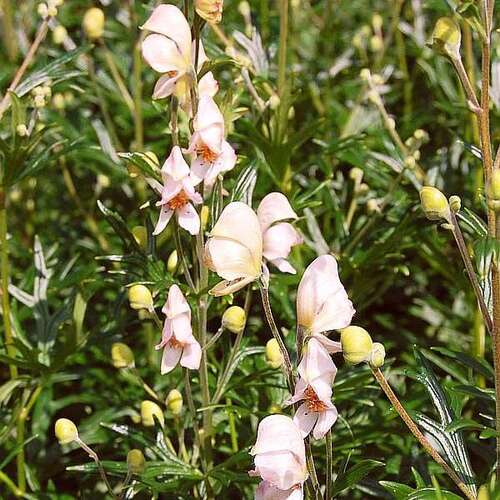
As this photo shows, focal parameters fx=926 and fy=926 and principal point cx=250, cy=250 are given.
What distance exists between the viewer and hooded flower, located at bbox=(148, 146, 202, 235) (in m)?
1.19

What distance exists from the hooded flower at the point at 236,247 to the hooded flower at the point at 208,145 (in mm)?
142

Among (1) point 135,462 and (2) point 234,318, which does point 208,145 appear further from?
(1) point 135,462

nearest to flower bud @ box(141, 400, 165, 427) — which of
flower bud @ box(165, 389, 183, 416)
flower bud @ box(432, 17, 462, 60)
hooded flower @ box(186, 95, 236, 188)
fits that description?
flower bud @ box(165, 389, 183, 416)

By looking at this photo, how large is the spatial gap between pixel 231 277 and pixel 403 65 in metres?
1.31

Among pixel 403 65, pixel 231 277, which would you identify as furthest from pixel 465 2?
pixel 403 65

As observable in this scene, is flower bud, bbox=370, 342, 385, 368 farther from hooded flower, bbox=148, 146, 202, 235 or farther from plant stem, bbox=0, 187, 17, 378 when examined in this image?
plant stem, bbox=0, 187, 17, 378

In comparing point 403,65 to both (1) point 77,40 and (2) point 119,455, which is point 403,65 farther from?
(2) point 119,455

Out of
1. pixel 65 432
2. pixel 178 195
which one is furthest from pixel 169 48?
pixel 65 432

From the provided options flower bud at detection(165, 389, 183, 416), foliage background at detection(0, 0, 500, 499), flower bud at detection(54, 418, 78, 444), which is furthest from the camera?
foliage background at detection(0, 0, 500, 499)

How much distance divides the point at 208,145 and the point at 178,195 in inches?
3.4

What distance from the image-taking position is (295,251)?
1.69 meters

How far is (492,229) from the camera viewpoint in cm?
107

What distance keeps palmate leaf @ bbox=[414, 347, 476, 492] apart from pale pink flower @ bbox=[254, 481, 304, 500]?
21 centimetres

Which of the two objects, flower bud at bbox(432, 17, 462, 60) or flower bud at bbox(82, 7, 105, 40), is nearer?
flower bud at bbox(432, 17, 462, 60)
